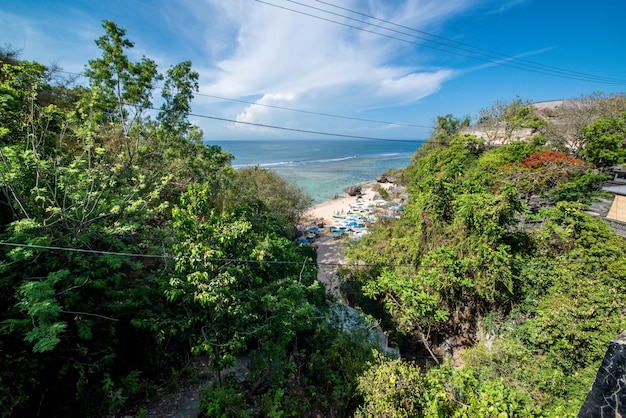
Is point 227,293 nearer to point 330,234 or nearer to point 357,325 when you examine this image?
point 357,325

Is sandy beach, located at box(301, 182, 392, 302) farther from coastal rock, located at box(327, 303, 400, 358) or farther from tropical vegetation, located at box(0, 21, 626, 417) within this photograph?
tropical vegetation, located at box(0, 21, 626, 417)

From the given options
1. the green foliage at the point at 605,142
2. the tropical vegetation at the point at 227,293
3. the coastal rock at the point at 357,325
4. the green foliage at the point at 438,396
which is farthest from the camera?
the green foliage at the point at 605,142

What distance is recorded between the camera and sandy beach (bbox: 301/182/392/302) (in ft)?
42.8

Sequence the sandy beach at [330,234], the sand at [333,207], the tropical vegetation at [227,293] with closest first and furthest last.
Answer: the tropical vegetation at [227,293]
the sandy beach at [330,234]
the sand at [333,207]

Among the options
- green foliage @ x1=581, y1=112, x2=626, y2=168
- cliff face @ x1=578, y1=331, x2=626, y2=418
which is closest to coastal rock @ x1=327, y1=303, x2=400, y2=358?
cliff face @ x1=578, y1=331, x2=626, y2=418

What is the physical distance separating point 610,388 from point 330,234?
2051 cm

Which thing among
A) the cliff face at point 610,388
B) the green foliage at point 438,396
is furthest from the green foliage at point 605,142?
the cliff face at point 610,388

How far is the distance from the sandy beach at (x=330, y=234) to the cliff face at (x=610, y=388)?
6631mm

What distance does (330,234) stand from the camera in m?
23.0

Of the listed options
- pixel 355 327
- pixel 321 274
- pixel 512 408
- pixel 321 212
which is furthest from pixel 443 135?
pixel 512 408

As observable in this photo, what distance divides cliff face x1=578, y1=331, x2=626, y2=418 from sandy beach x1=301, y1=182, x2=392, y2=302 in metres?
6.63

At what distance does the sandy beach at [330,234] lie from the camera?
513 inches

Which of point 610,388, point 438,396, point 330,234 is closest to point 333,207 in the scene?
point 330,234

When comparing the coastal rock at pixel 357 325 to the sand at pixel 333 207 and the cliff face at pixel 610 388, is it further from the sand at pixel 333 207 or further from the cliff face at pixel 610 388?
Answer: the sand at pixel 333 207
